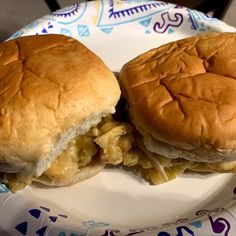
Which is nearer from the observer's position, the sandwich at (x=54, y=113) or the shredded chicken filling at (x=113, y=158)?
the sandwich at (x=54, y=113)

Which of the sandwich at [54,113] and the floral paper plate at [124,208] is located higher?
the sandwich at [54,113]

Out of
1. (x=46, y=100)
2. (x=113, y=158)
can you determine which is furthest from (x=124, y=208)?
(x=46, y=100)

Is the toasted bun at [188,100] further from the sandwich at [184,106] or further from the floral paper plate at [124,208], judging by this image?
the floral paper plate at [124,208]

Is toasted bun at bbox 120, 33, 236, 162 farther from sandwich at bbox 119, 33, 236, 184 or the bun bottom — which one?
the bun bottom

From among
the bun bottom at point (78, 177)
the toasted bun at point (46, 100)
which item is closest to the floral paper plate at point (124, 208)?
the bun bottom at point (78, 177)

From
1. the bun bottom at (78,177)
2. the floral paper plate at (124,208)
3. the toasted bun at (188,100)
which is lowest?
the floral paper plate at (124,208)

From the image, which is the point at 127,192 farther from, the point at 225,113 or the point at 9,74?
the point at 9,74

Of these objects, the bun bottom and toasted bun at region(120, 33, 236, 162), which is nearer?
toasted bun at region(120, 33, 236, 162)

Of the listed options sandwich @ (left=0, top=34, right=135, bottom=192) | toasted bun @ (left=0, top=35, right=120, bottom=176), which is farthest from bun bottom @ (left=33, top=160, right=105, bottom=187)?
toasted bun @ (left=0, top=35, right=120, bottom=176)
